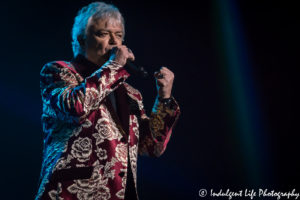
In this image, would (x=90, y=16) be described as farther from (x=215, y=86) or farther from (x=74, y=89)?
(x=215, y=86)

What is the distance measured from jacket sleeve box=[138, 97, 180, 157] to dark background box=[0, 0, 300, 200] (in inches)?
46.9

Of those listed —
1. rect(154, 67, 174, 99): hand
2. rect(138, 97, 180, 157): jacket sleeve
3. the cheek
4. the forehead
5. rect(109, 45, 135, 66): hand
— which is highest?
the forehead

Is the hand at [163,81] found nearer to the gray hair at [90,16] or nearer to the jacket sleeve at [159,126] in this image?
the jacket sleeve at [159,126]

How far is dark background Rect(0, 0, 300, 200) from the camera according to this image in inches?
97.2

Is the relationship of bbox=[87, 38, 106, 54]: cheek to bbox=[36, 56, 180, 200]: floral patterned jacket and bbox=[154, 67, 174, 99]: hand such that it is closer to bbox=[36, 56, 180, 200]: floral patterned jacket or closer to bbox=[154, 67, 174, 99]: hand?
bbox=[36, 56, 180, 200]: floral patterned jacket

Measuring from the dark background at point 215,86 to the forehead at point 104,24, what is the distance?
1.16 meters

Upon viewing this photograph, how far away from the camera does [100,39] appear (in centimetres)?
116

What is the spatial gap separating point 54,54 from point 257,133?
181 cm

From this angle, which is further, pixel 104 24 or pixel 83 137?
pixel 104 24

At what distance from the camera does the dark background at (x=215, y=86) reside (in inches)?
97.2

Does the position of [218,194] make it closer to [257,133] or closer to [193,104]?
[257,133]

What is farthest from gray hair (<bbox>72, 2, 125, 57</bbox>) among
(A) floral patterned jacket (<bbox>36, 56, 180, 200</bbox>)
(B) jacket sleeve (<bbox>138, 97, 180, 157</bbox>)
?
(B) jacket sleeve (<bbox>138, 97, 180, 157</bbox>)

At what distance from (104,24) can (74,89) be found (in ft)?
1.25

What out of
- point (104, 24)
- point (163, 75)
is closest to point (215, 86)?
point (163, 75)
